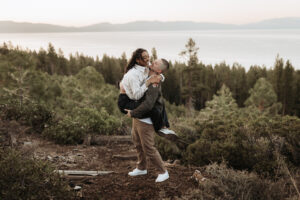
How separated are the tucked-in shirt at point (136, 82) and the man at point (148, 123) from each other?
0.30 ft

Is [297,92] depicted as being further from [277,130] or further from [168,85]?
[277,130]

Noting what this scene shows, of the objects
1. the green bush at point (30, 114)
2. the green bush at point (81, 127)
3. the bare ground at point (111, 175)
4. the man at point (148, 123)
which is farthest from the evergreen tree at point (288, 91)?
the man at point (148, 123)

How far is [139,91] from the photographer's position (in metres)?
3.58

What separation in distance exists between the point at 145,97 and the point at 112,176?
5.83 feet

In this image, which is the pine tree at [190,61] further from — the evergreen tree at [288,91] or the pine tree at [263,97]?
the evergreen tree at [288,91]

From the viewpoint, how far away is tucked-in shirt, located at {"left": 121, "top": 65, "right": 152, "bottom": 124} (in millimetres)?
3578

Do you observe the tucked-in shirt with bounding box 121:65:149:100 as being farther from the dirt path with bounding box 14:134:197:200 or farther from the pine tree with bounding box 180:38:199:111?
the pine tree with bounding box 180:38:199:111

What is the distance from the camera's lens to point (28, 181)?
10.0ft

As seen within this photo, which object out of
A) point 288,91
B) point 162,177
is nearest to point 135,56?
point 162,177

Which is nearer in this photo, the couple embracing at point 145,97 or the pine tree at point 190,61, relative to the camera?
the couple embracing at point 145,97

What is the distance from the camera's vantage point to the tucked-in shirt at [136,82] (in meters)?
3.58

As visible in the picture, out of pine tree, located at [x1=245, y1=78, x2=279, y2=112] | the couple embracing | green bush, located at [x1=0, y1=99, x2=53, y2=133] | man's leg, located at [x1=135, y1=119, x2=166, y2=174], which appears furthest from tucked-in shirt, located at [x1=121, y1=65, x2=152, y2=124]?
pine tree, located at [x1=245, y1=78, x2=279, y2=112]

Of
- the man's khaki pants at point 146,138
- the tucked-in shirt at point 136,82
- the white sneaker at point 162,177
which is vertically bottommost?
the white sneaker at point 162,177

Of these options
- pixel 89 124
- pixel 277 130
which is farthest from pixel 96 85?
pixel 277 130
